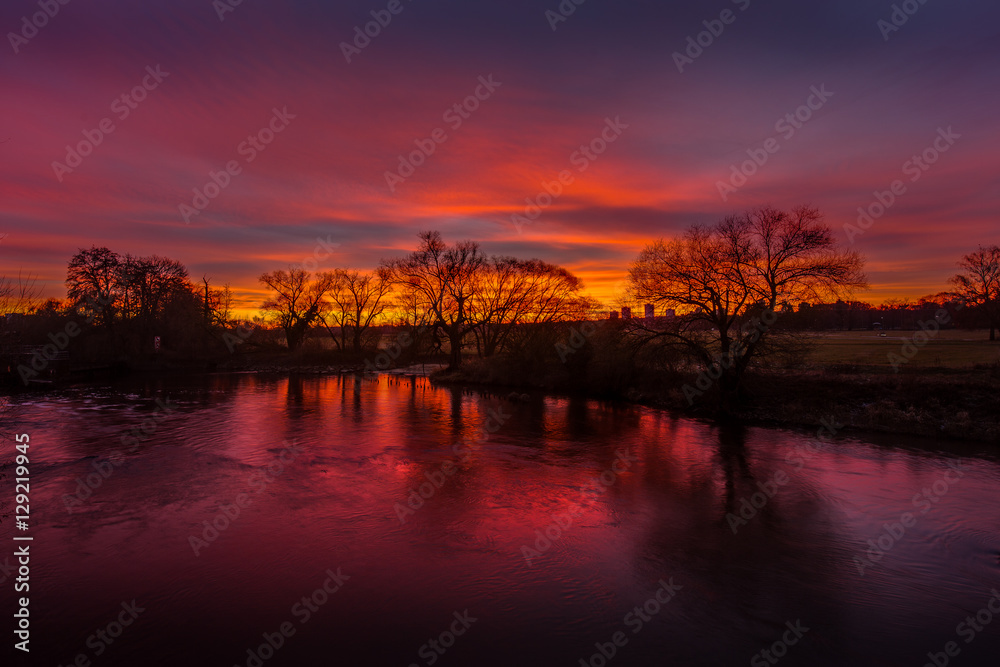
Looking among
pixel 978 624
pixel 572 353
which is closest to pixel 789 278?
pixel 572 353

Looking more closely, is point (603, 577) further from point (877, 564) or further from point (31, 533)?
point (31, 533)

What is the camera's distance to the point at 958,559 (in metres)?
10.4

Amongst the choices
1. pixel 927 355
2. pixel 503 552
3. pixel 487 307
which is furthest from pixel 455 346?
pixel 503 552

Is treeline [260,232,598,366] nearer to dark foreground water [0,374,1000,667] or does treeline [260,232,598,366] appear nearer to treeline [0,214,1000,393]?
treeline [0,214,1000,393]

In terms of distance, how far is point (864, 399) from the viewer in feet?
79.9

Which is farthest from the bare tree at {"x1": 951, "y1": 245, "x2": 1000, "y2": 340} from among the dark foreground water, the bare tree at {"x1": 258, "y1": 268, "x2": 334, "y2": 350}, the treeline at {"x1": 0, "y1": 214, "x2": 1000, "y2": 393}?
the bare tree at {"x1": 258, "y1": 268, "x2": 334, "y2": 350}

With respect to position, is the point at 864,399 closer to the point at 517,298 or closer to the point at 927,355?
the point at 927,355

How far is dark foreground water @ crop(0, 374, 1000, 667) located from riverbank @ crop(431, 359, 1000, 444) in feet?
7.64

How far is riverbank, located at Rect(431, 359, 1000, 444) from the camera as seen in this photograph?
21328mm

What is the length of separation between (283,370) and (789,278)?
5060 centimetres

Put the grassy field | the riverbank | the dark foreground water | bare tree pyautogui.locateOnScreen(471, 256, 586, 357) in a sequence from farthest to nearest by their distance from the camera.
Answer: bare tree pyautogui.locateOnScreen(471, 256, 586, 357) < the grassy field < the riverbank < the dark foreground water

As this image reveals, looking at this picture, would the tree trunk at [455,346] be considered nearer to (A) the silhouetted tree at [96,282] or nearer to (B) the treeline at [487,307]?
(B) the treeline at [487,307]

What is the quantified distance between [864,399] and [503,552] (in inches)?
879

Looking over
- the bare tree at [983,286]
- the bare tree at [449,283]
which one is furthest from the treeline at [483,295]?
the bare tree at [983,286]
